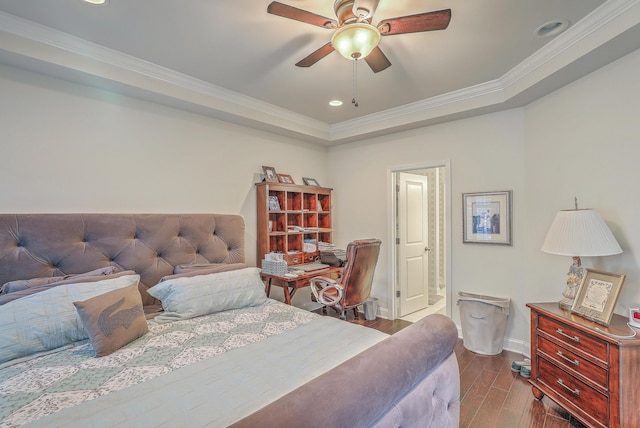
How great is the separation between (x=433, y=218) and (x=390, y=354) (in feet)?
15.6

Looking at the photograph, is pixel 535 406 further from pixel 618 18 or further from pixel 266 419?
pixel 618 18

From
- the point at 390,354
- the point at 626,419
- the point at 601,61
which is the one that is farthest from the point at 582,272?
the point at 390,354

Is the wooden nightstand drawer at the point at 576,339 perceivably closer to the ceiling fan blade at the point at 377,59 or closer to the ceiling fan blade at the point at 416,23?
the ceiling fan blade at the point at 416,23

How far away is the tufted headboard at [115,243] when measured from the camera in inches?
79.4

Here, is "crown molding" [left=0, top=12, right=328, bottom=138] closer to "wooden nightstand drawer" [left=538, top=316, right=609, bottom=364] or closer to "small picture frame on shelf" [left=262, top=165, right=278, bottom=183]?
"small picture frame on shelf" [left=262, top=165, right=278, bottom=183]

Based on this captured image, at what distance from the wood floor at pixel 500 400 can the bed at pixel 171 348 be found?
35.3 inches

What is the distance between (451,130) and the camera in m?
3.48

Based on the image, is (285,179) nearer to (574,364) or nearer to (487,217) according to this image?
(487,217)

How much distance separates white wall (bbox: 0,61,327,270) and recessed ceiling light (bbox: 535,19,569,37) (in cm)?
283

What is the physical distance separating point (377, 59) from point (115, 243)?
7.96 ft

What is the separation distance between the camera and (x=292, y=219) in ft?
13.2

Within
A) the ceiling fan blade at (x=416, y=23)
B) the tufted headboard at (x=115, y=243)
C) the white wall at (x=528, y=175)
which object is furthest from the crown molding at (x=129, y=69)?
the ceiling fan blade at (x=416, y=23)

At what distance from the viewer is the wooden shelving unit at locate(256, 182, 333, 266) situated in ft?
11.7

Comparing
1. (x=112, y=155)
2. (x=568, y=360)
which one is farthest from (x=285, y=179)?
(x=568, y=360)
